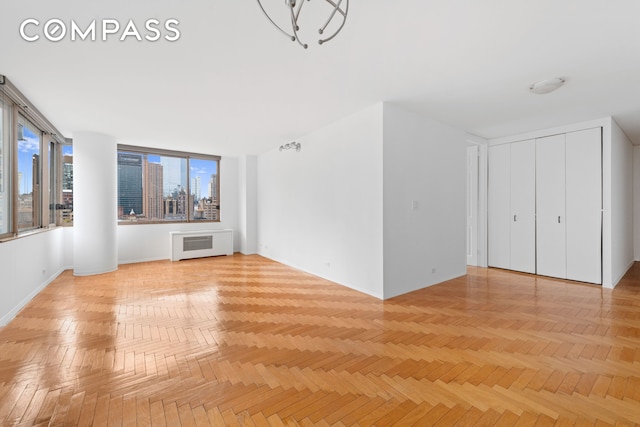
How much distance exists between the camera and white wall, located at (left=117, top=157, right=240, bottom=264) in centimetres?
601

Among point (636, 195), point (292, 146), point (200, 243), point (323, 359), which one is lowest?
point (323, 359)

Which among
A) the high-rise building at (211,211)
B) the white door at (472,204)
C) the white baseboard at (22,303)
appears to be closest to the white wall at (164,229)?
the high-rise building at (211,211)

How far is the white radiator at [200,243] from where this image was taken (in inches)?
247

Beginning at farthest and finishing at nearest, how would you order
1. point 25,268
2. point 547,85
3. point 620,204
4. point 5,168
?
point 620,204 → point 25,268 → point 5,168 → point 547,85

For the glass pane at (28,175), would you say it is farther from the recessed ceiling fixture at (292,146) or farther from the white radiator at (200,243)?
the recessed ceiling fixture at (292,146)

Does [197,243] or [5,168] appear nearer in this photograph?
[5,168]

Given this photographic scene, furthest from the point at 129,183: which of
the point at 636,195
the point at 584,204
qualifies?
the point at 636,195

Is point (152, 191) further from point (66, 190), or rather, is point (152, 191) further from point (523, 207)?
point (523, 207)

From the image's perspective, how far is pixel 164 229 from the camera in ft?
21.3

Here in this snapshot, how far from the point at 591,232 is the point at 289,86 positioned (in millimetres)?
4949

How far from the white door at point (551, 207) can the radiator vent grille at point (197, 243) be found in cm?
671

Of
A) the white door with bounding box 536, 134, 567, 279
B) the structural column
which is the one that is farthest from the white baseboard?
the white door with bounding box 536, 134, 567, 279

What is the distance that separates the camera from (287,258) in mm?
5746

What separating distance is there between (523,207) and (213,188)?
687cm
